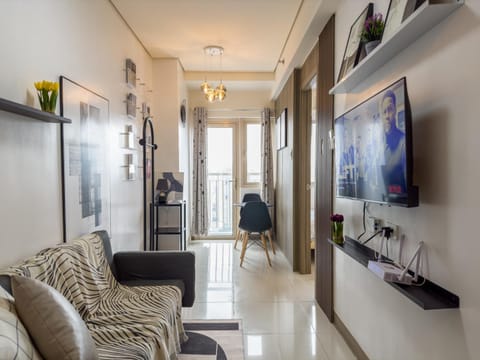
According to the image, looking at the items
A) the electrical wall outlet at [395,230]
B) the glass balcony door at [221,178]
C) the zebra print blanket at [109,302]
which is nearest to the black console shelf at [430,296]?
the electrical wall outlet at [395,230]

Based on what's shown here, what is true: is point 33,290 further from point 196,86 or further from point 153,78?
point 196,86

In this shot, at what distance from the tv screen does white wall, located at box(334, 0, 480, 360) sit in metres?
0.11

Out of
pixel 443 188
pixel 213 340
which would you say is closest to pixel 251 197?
pixel 213 340

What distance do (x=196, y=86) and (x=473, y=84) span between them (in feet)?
15.7

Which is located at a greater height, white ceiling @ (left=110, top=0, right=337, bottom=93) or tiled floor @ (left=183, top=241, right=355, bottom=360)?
white ceiling @ (left=110, top=0, right=337, bottom=93)

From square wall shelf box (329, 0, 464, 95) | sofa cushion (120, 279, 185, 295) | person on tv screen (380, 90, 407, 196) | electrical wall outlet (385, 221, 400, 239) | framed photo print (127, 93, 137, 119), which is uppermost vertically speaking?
framed photo print (127, 93, 137, 119)

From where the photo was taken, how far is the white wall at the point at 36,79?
1.55 m

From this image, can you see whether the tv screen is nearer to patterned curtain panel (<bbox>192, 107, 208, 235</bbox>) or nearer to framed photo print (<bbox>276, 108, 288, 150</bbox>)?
framed photo print (<bbox>276, 108, 288, 150</bbox>)

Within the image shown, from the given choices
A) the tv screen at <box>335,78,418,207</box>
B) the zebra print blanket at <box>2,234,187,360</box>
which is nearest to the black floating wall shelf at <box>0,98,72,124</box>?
the zebra print blanket at <box>2,234,187,360</box>

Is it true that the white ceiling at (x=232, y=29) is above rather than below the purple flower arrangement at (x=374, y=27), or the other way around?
above

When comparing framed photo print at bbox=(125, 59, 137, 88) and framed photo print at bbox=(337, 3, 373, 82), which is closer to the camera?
framed photo print at bbox=(337, 3, 373, 82)

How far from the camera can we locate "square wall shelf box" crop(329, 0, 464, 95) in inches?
44.7

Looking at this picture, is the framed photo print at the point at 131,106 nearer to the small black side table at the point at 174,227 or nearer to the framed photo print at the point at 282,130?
the small black side table at the point at 174,227

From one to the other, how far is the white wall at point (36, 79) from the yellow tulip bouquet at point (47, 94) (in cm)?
7
